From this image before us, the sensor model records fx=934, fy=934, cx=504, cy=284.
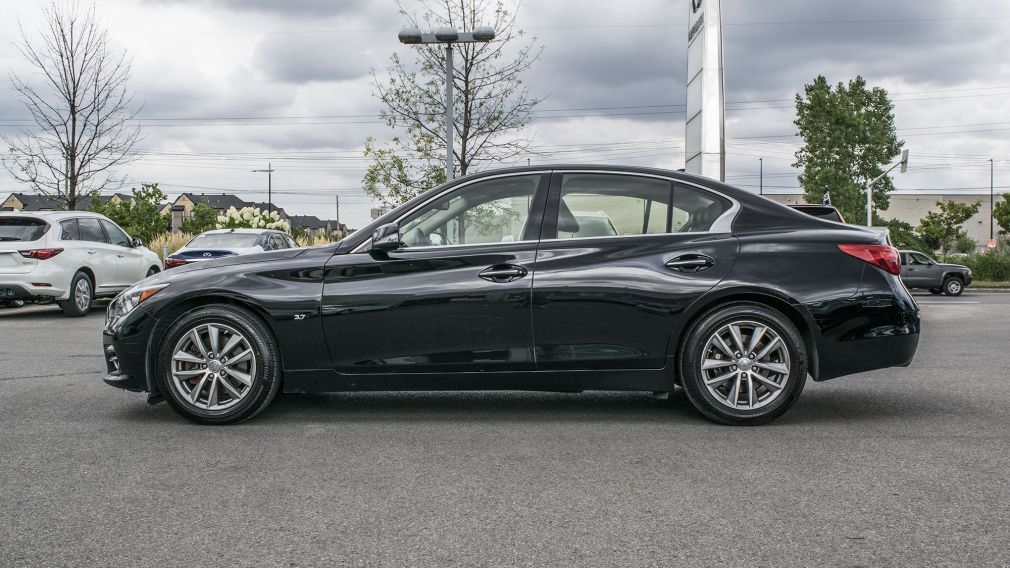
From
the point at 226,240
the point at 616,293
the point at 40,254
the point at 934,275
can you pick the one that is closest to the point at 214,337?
the point at 616,293

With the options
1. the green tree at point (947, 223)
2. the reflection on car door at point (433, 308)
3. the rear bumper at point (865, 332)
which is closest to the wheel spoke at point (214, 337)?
the reflection on car door at point (433, 308)

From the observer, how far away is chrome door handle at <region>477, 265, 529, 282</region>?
5492 millimetres

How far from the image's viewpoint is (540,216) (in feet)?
18.7

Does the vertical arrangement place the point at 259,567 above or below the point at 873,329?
below

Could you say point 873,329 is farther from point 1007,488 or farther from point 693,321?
point 1007,488

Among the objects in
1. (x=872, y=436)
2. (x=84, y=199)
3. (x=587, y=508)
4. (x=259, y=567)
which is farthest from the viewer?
(x=84, y=199)

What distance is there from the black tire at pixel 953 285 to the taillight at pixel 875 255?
28.9 meters

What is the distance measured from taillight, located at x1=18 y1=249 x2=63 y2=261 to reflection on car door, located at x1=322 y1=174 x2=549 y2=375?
34.1 ft

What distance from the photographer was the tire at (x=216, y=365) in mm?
5562

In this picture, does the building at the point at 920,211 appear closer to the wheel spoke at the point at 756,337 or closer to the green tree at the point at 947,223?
the green tree at the point at 947,223

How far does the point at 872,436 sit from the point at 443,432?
2.44m

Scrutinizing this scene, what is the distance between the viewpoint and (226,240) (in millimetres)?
17672

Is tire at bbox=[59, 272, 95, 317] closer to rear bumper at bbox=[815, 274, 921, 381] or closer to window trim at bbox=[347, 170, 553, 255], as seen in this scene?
window trim at bbox=[347, 170, 553, 255]

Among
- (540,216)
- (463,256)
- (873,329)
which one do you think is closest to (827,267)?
(873,329)
